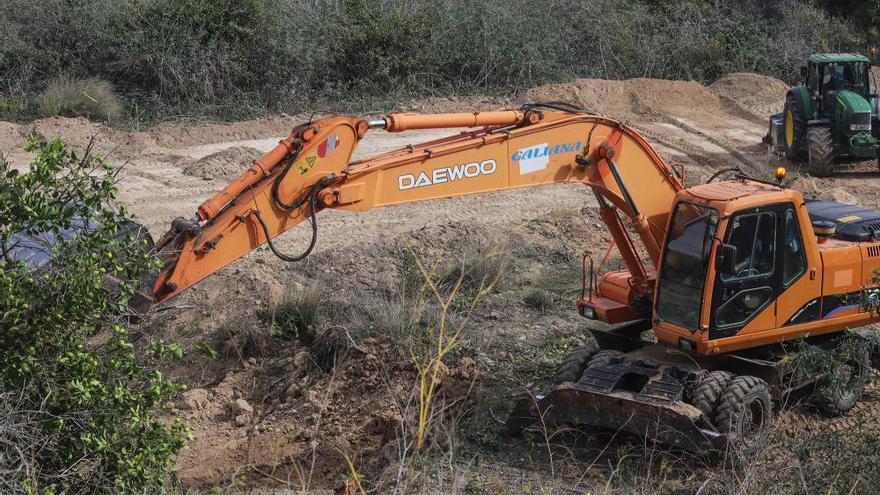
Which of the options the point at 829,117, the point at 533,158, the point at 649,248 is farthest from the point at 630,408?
the point at 829,117

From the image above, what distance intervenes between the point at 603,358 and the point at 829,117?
1104cm

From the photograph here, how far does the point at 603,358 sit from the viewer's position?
909 centimetres

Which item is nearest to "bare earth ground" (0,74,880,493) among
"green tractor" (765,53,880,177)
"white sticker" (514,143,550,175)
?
"green tractor" (765,53,880,177)

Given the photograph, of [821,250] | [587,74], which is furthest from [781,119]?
[821,250]

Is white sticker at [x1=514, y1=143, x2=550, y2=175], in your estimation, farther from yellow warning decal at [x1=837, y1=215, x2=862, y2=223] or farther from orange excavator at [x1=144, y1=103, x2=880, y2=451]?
yellow warning decal at [x1=837, y1=215, x2=862, y2=223]

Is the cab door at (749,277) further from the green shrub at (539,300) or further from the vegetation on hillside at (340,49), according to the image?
the vegetation on hillside at (340,49)

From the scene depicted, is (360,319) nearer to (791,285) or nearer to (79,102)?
(791,285)

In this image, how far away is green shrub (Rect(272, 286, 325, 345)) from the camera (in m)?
11.1

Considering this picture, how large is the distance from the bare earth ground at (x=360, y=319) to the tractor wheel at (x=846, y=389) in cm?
21

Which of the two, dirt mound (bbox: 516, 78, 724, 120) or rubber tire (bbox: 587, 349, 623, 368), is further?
dirt mound (bbox: 516, 78, 724, 120)

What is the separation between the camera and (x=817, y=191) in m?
16.7

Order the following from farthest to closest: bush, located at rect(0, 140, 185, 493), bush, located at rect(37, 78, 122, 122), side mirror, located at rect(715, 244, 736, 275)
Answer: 1. bush, located at rect(37, 78, 122, 122)
2. side mirror, located at rect(715, 244, 736, 275)
3. bush, located at rect(0, 140, 185, 493)

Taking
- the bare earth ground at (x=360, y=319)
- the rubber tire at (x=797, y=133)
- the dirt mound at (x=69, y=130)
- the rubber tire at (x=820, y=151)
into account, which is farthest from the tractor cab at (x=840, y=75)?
the dirt mound at (x=69, y=130)

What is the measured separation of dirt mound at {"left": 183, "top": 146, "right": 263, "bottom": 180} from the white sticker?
29.1ft
